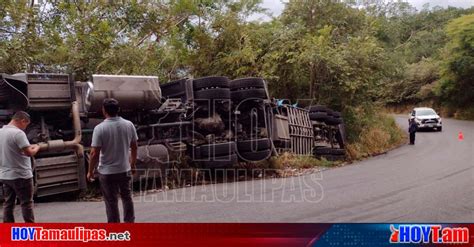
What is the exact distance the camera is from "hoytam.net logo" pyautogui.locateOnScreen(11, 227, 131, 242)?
2.47 metres

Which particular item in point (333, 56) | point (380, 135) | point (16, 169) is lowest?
point (16, 169)

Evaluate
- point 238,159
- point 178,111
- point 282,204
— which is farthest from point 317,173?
point 178,111

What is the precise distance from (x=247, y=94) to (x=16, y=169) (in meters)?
1.95

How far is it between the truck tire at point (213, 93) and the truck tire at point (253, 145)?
1.71 feet

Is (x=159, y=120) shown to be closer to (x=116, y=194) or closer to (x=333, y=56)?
(x=116, y=194)

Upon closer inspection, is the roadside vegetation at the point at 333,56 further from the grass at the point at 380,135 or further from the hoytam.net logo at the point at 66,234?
the hoytam.net logo at the point at 66,234

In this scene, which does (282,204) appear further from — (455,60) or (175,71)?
(175,71)

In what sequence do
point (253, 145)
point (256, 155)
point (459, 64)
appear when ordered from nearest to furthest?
1. point (459, 64)
2. point (256, 155)
3. point (253, 145)

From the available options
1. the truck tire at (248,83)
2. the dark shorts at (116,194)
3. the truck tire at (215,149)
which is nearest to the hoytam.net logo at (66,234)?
the dark shorts at (116,194)

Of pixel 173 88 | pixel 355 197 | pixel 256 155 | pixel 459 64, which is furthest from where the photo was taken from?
pixel 256 155

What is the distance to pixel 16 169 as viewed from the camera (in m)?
2.75

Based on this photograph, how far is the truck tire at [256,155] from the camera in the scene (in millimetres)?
3859

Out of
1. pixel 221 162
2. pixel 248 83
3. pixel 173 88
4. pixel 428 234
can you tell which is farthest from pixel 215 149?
pixel 428 234

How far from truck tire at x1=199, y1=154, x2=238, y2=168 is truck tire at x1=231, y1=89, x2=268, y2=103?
50cm
